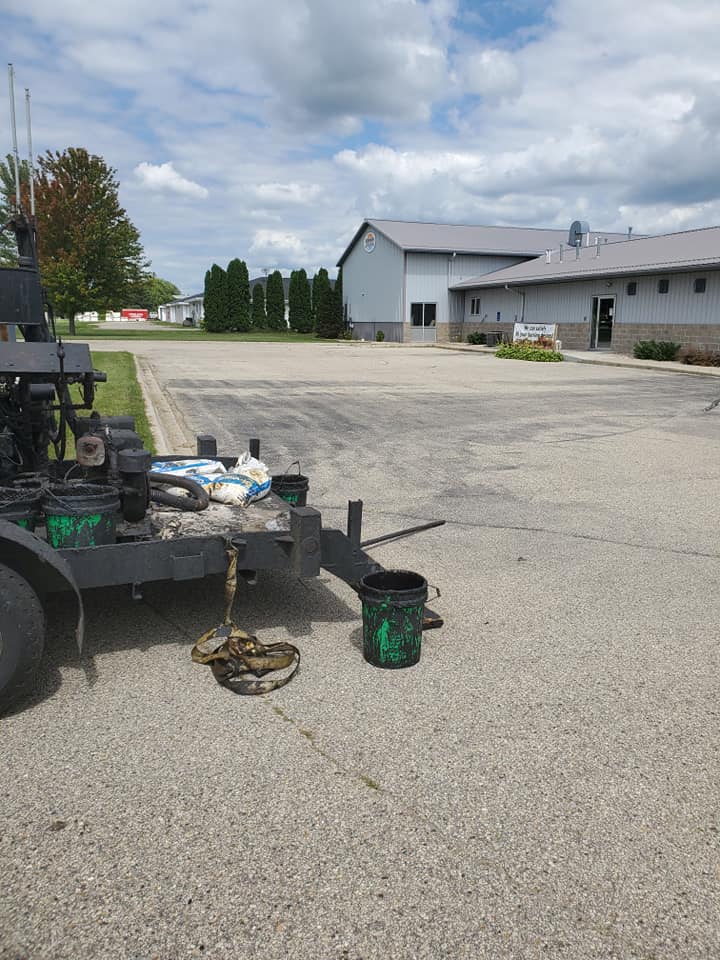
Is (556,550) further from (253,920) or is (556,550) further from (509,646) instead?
(253,920)

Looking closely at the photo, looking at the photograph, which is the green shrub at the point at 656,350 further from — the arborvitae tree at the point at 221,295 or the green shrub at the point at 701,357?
the arborvitae tree at the point at 221,295

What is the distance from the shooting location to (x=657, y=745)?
356 cm

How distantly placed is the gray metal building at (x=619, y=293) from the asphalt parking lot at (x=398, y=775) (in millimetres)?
26537

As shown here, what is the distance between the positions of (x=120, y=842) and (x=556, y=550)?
14.9 ft

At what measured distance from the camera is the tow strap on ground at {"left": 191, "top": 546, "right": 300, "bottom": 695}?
4027 mm

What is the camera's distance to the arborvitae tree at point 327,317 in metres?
60.0

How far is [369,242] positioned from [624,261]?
2372 cm

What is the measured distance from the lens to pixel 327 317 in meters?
60.5

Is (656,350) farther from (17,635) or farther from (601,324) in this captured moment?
(17,635)

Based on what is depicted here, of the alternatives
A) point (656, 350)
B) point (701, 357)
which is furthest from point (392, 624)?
point (656, 350)

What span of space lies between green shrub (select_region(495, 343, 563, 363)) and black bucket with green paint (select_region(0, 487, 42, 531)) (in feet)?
96.3

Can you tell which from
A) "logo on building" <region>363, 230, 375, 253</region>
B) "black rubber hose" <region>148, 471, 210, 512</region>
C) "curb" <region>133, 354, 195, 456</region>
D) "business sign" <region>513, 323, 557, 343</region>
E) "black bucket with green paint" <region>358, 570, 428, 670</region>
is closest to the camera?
"black bucket with green paint" <region>358, 570, 428, 670</region>

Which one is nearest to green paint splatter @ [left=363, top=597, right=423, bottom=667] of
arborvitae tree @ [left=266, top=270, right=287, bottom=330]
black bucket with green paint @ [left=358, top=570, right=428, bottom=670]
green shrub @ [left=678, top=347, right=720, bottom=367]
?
black bucket with green paint @ [left=358, top=570, right=428, bottom=670]

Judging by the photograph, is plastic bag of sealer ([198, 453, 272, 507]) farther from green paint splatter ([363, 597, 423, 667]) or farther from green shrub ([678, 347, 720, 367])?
green shrub ([678, 347, 720, 367])
